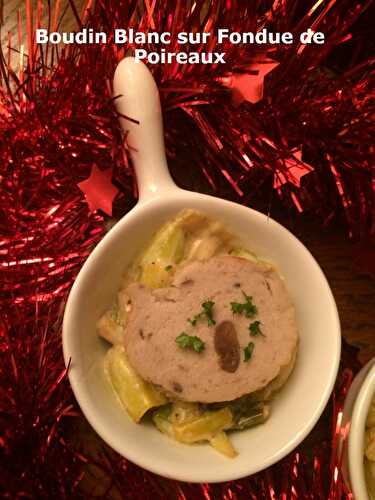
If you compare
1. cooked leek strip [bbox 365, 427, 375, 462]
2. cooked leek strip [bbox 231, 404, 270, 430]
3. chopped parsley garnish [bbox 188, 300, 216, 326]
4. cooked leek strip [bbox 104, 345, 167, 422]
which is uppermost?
chopped parsley garnish [bbox 188, 300, 216, 326]

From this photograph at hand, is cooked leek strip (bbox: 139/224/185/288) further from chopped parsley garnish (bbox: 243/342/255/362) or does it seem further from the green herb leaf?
chopped parsley garnish (bbox: 243/342/255/362)

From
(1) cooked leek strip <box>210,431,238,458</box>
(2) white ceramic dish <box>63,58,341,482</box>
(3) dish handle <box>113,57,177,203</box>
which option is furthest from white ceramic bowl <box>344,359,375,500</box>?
(3) dish handle <box>113,57,177,203</box>

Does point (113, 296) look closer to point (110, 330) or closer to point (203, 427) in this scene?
point (110, 330)

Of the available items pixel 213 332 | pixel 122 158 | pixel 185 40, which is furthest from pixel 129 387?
pixel 185 40

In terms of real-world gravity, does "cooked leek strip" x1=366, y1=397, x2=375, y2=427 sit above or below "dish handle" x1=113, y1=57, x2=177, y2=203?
below

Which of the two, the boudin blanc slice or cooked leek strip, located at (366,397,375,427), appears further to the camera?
cooked leek strip, located at (366,397,375,427)
